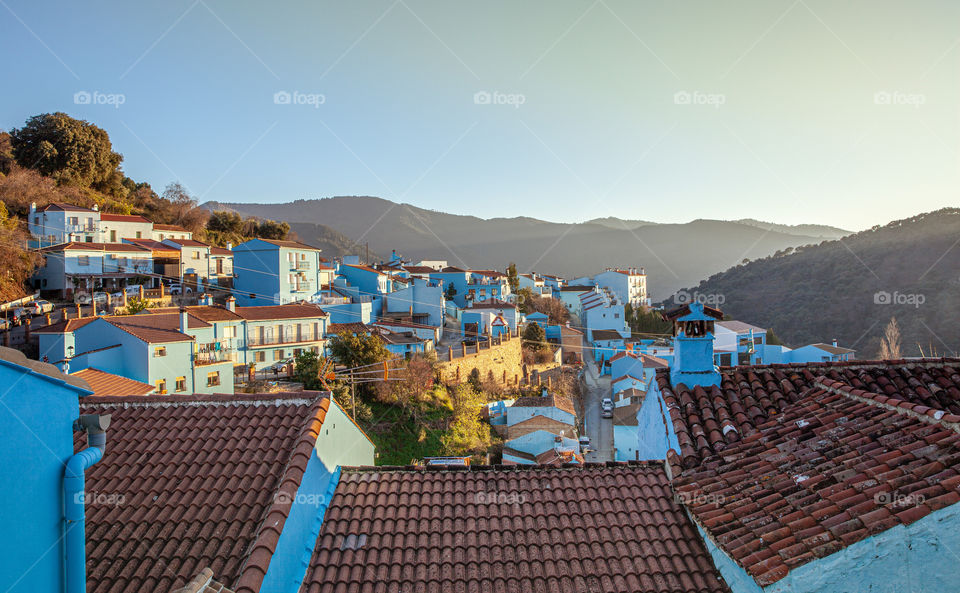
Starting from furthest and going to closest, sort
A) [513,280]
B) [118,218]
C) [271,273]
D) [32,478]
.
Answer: [513,280]
[118,218]
[271,273]
[32,478]

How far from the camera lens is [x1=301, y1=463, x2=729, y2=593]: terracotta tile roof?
4953 mm

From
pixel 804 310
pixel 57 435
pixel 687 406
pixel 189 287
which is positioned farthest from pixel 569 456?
pixel 804 310

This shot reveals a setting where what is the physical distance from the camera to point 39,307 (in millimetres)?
27312

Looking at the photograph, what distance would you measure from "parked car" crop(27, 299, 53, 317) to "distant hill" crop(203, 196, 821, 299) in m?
78.1

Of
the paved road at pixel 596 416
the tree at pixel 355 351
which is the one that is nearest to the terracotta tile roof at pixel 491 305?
the paved road at pixel 596 416

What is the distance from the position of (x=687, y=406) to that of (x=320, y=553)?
470 centimetres

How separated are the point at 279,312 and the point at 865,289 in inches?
2083

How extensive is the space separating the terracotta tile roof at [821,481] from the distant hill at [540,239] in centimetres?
10043

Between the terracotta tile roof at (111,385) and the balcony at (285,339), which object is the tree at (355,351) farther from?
the terracotta tile roof at (111,385)

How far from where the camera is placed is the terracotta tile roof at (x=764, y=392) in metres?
6.20

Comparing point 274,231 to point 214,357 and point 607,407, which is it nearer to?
point 214,357

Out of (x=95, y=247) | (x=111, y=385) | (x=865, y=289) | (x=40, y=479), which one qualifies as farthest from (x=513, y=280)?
(x=40, y=479)

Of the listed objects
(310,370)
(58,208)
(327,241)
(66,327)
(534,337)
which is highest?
(58,208)
